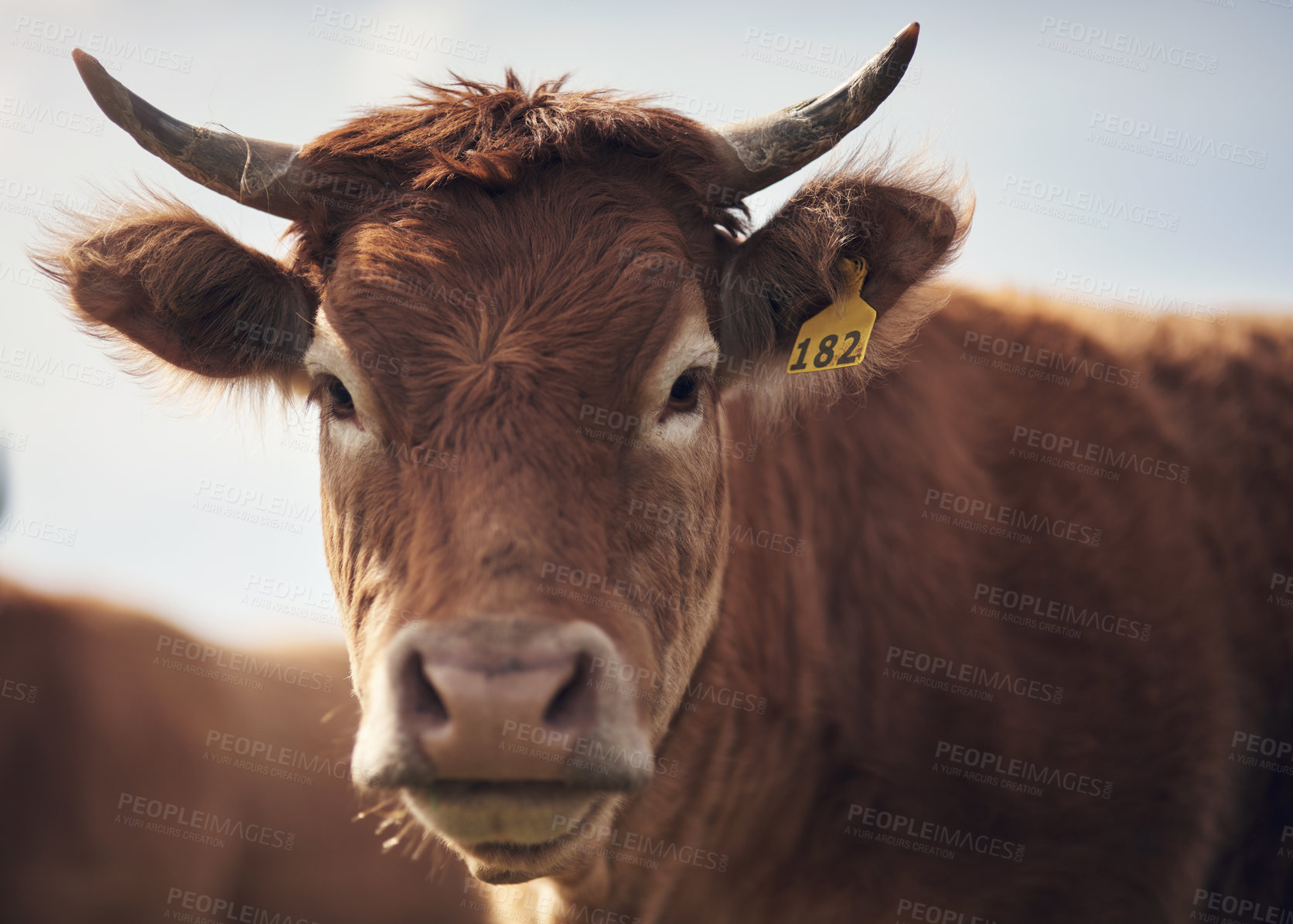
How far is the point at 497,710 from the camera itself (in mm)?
1792

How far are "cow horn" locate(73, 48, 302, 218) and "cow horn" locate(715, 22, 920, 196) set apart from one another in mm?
1478

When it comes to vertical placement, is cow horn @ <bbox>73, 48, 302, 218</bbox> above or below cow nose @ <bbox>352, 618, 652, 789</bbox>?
above

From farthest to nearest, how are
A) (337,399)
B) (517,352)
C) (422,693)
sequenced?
1. (337,399)
2. (517,352)
3. (422,693)

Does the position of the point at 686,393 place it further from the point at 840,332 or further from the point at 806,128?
the point at 806,128

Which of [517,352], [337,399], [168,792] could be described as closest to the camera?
[517,352]

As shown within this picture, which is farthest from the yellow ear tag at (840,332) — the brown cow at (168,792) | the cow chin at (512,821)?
the brown cow at (168,792)

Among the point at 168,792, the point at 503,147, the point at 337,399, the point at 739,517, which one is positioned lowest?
the point at 168,792

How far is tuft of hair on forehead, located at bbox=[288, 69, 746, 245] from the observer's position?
2768 millimetres

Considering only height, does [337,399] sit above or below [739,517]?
above

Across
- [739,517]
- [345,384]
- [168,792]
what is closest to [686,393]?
[739,517]

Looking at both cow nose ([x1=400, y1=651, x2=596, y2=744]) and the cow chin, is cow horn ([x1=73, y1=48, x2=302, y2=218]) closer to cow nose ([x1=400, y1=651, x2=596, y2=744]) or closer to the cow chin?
cow nose ([x1=400, y1=651, x2=596, y2=744])

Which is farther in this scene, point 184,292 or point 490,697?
point 184,292

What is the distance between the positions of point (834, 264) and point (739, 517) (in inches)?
41.8

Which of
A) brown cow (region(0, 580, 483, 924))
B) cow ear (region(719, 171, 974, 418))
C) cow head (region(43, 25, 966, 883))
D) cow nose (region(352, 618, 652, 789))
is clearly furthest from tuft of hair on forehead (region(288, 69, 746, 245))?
brown cow (region(0, 580, 483, 924))
